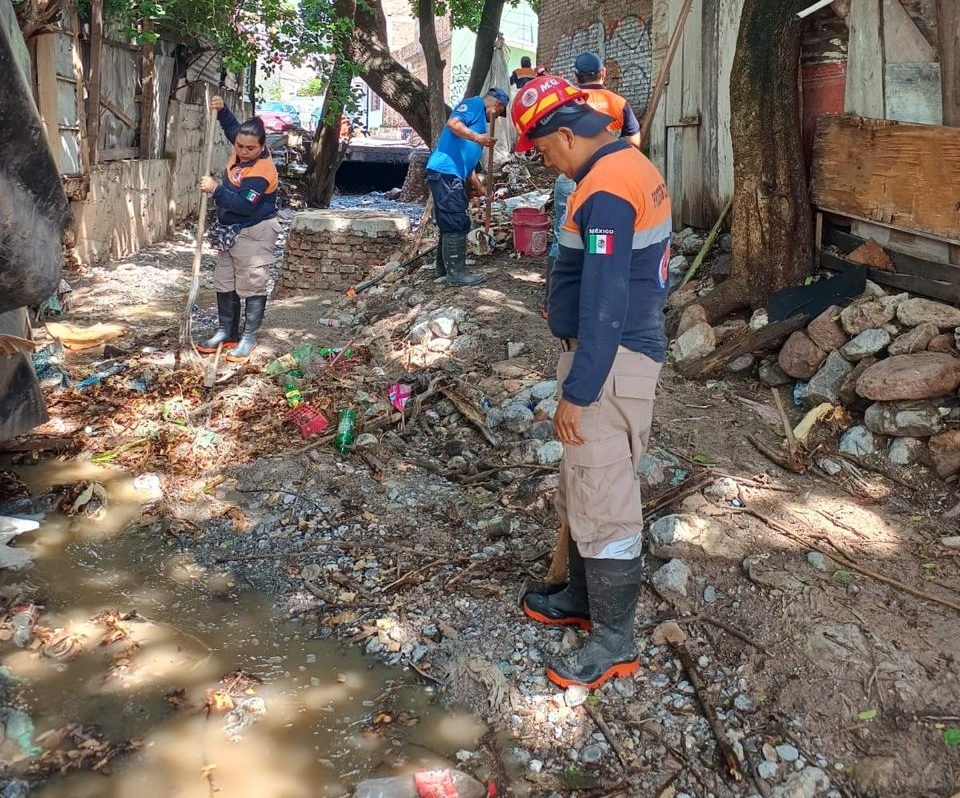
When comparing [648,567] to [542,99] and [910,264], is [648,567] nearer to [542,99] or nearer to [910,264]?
[542,99]

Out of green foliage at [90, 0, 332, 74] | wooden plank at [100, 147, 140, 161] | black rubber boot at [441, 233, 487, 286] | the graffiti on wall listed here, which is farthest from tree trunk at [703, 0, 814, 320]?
wooden plank at [100, 147, 140, 161]

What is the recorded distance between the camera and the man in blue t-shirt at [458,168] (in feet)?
21.7

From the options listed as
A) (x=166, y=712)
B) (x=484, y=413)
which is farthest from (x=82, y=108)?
(x=166, y=712)

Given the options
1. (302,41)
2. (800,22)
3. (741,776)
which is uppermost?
(302,41)

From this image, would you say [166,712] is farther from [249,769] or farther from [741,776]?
[741,776]

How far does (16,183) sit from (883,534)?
346 centimetres

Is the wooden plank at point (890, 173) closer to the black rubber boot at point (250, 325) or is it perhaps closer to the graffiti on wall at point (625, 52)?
the black rubber boot at point (250, 325)

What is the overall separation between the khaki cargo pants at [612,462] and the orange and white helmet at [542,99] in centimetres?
75

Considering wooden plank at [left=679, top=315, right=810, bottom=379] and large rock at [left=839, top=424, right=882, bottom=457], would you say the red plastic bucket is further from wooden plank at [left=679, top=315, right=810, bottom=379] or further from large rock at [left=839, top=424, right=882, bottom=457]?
large rock at [left=839, top=424, right=882, bottom=457]

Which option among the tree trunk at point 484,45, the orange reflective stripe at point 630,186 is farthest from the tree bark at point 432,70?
the orange reflective stripe at point 630,186

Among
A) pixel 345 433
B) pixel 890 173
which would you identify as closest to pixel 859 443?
pixel 890 173

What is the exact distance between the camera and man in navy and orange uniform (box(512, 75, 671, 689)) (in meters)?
2.42

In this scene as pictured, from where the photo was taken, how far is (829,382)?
4.45 meters

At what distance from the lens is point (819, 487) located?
3.88 meters
